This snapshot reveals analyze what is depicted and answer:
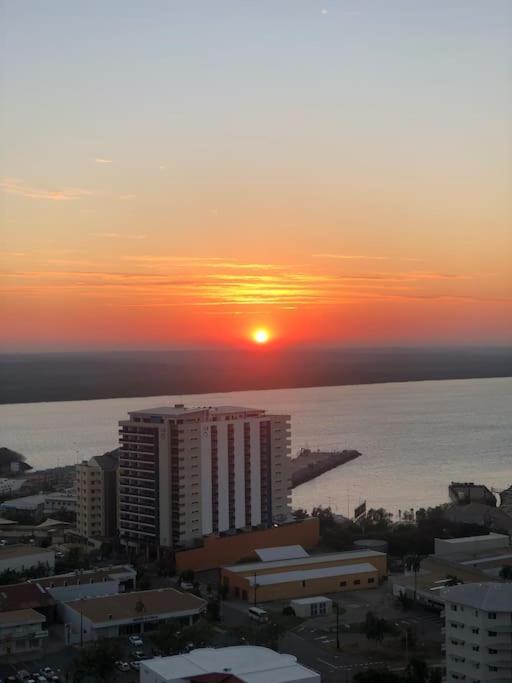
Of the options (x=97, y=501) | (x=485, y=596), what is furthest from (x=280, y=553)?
(x=485, y=596)

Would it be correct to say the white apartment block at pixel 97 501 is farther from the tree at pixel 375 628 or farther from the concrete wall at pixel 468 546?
the tree at pixel 375 628

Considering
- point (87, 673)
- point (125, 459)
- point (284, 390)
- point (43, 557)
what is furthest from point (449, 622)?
point (284, 390)

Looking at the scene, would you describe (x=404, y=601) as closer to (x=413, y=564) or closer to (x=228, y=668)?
(x=413, y=564)

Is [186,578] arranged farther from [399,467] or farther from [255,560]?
[399,467]

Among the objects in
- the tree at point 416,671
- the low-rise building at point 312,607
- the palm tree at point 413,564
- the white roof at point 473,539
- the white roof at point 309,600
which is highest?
the white roof at point 473,539

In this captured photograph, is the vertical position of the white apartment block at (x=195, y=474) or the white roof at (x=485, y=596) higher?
the white apartment block at (x=195, y=474)

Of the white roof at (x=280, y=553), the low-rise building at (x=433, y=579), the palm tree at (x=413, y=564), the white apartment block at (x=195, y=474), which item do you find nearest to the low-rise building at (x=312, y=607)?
the low-rise building at (x=433, y=579)
